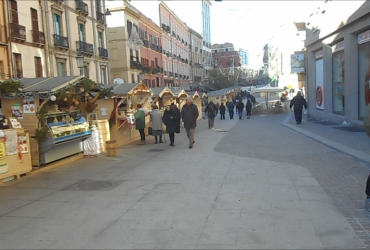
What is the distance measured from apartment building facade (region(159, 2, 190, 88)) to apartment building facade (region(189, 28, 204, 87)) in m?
2.14

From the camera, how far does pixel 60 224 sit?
4777 mm

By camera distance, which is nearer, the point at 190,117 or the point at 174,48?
the point at 190,117

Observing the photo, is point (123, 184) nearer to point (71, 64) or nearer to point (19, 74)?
point (19, 74)

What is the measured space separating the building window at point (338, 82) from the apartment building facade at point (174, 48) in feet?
110

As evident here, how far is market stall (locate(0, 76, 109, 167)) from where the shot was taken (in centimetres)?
870

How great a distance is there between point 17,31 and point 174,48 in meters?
36.2

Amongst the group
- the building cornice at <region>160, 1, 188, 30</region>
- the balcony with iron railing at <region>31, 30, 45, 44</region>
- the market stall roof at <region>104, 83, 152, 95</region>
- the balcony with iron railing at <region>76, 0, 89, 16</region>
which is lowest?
the market stall roof at <region>104, 83, 152, 95</region>

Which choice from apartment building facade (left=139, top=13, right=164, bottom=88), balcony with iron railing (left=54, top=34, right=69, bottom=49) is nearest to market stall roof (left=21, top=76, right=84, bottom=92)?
balcony with iron railing (left=54, top=34, right=69, bottom=49)

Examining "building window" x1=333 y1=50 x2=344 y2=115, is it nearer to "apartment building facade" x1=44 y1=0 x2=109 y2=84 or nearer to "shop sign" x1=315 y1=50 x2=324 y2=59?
"shop sign" x1=315 y1=50 x2=324 y2=59

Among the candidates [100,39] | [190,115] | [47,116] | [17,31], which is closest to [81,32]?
[100,39]

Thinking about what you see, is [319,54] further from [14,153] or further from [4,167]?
[4,167]

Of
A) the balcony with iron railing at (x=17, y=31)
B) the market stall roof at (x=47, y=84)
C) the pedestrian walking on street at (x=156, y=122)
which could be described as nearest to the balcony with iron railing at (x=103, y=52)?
the balcony with iron railing at (x=17, y=31)

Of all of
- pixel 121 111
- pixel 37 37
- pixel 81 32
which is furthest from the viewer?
pixel 81 32

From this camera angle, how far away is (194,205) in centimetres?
534
